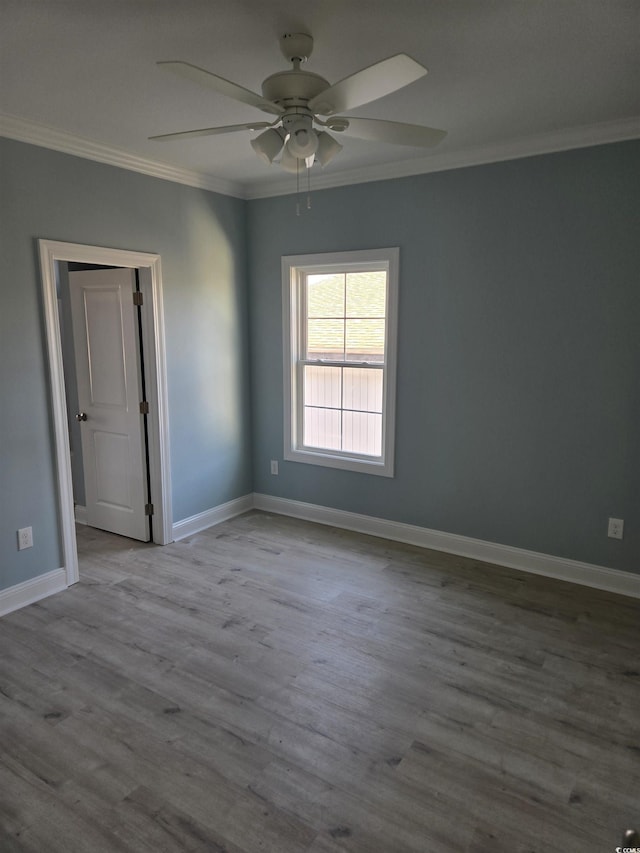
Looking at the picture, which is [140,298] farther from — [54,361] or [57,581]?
[57,581]

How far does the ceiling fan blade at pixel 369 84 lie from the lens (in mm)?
1586

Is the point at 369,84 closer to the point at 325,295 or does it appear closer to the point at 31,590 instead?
the point at 325,295

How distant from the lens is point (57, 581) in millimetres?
3373

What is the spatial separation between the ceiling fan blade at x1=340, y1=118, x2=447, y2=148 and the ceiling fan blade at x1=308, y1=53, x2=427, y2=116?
0.66 feet

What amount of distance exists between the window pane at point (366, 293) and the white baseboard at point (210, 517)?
6.13 feet

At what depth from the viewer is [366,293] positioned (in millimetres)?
4074

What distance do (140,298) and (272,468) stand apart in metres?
1.79

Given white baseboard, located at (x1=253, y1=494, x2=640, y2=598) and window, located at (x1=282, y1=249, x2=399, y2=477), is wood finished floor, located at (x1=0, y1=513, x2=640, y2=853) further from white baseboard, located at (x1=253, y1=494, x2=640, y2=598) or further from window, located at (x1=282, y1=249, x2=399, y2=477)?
window, located at (x1=282, y1=249, x2=399, y2=477)

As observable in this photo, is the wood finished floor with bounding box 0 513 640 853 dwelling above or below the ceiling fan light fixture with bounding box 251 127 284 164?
below

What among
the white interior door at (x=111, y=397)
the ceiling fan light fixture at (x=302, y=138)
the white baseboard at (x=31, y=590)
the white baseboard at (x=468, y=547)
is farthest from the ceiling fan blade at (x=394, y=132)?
the white baseboard at (x=31, y=590)

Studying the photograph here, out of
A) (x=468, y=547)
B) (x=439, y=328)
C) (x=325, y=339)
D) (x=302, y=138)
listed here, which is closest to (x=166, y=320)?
(x=325, y=339)

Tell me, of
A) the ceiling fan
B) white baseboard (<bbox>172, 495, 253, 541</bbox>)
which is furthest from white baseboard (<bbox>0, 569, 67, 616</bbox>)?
the ceiling fan

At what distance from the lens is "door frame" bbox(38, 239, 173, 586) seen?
10.4ft

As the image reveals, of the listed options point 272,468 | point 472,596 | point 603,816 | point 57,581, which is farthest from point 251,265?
point 603,816
